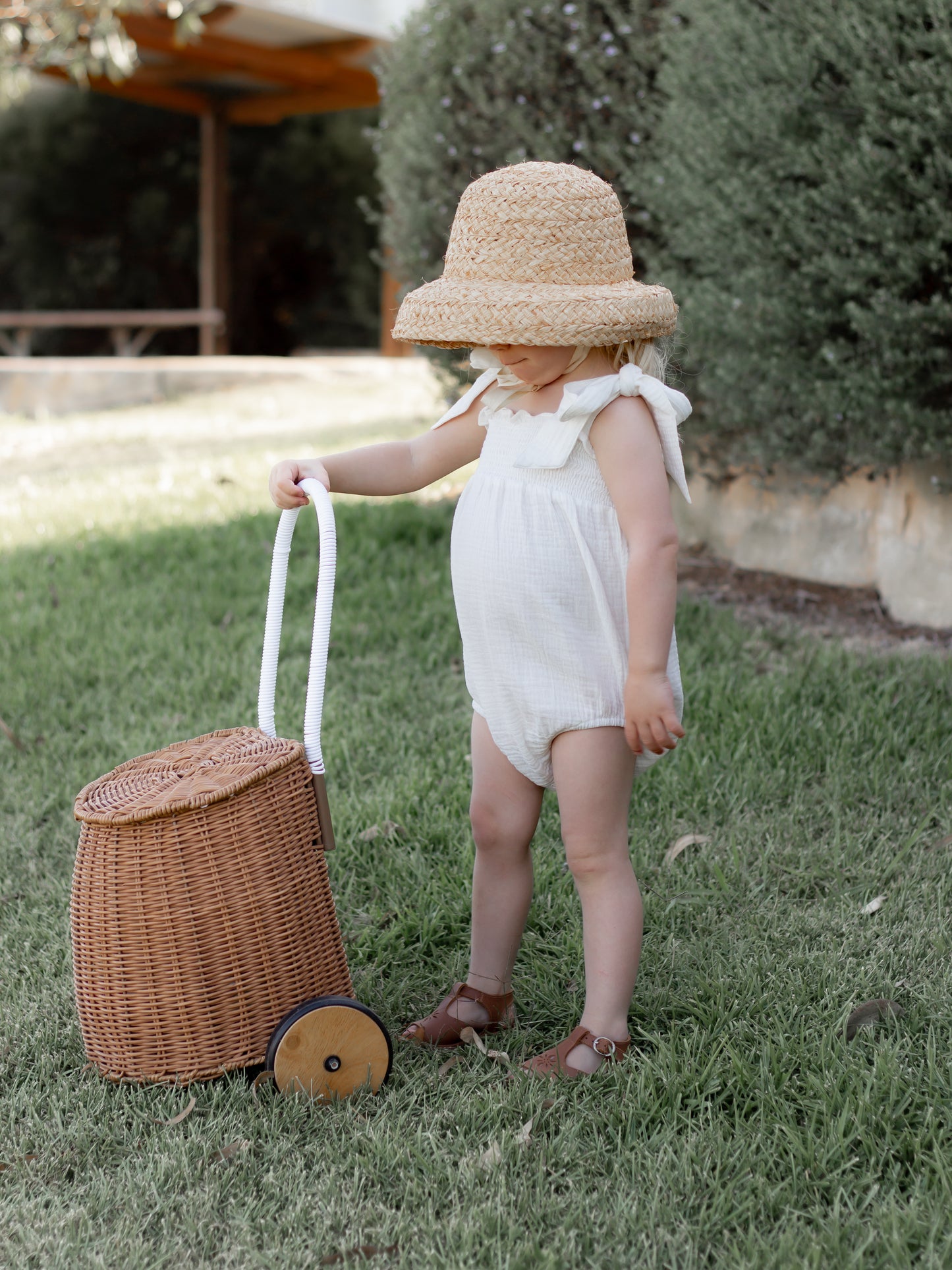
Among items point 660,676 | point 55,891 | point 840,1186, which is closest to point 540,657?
point 660,676

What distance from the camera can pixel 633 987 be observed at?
2182 millimetres

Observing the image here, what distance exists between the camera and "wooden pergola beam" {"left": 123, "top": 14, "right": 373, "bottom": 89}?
11.6 meters

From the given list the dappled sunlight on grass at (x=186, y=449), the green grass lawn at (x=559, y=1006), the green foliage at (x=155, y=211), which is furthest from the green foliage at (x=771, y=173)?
the green foliage at (x=155, y=211)

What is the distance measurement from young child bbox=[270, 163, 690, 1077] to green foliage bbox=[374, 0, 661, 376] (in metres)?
2.68

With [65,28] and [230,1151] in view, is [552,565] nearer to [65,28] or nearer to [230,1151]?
[230,1151]

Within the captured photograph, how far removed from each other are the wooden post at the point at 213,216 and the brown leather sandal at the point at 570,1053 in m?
12.7

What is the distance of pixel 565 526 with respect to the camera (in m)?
2.02

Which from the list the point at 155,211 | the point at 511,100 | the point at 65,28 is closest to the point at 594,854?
the point at 511,100

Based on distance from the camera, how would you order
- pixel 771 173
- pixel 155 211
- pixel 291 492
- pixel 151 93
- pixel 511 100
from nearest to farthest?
pixel 291 492 < pixel 771 173 < pixel 511 100 < pixel 151 93 < pixel 155 211

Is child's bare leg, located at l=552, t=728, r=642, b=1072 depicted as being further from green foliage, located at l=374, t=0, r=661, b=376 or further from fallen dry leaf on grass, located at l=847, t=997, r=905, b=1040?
green foliage, located at l=374, t=0, r=661, b=376

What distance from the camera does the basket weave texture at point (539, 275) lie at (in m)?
1.90

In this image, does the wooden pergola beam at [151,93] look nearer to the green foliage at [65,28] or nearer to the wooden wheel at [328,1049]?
the green foliage at [65,28]

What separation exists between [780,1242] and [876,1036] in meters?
0.57

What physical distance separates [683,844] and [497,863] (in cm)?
73
